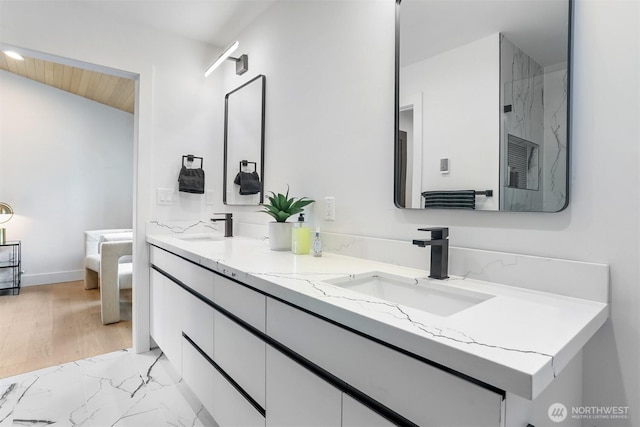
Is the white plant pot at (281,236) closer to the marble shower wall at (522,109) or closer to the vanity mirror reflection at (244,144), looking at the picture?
the vanity mirror reflection at (244,144)

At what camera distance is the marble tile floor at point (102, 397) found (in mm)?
1694

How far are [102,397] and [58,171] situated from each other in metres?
3.84

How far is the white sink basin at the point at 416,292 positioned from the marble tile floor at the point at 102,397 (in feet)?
3.68

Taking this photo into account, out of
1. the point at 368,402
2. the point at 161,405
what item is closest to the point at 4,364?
the point at 161,405

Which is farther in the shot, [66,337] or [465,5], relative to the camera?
[66,337]

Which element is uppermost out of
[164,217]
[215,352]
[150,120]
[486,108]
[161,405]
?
[150,120]

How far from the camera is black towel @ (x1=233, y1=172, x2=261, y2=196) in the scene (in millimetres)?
2350

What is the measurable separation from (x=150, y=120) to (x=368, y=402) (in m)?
2.36

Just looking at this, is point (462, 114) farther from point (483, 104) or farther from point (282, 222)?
point (282, 222)

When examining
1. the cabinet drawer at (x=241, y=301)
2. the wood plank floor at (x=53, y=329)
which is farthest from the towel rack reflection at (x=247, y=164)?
the wood plank floor at (x=53, y=329)

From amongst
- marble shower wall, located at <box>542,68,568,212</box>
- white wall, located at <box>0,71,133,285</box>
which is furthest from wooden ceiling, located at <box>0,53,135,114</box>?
→ marble shower wall, located at <box>542,68,568,212</box>

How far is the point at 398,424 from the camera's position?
700 mm

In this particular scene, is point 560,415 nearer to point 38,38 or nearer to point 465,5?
point 465,5

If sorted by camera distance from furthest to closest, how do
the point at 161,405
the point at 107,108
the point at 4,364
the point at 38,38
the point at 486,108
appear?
1. the point at 107,108
2. the point at 4,364
3. the point at 38,38
4. the point at 161,405
5. the point at 486,108
